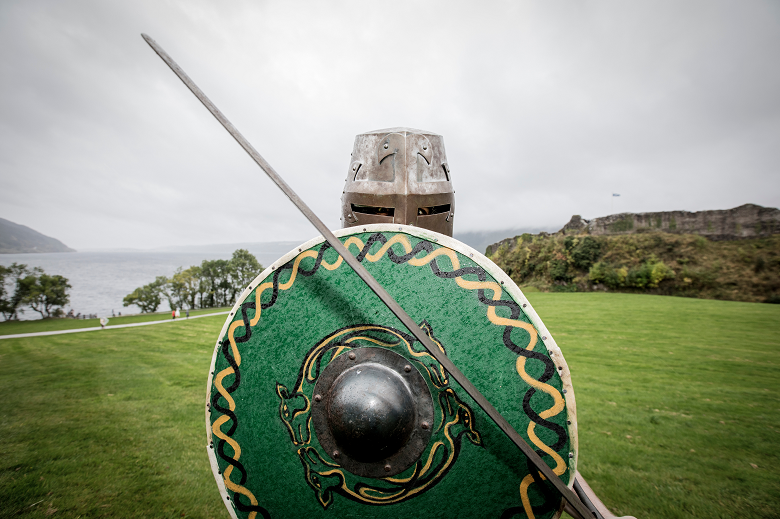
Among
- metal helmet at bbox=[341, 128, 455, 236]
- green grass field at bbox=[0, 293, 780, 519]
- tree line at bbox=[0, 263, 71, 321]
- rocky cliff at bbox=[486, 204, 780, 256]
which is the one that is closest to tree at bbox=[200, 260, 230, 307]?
tree line at bbox=[0, 263, 71, 321]

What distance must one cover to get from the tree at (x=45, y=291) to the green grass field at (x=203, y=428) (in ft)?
36.0

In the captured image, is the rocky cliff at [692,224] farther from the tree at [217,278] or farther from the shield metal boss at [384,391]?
the shield metal boss at [384,391]

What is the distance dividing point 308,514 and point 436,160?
160 centimetres

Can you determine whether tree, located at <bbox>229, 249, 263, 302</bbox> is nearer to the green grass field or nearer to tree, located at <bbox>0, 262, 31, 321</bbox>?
tree, located at <bbox>0, 262, 31, 321</bbox>

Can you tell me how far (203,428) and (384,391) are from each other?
3.26 metres

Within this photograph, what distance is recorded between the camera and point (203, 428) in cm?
330

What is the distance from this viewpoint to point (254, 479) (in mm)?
1085

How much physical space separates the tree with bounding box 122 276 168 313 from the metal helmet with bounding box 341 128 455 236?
28.4 meters

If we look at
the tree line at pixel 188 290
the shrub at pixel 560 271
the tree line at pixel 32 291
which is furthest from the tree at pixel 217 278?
the shrub at pixel 560 271

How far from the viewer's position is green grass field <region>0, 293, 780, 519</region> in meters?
2.22

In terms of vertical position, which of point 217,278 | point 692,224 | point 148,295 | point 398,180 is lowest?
point 148,295

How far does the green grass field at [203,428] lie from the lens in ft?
7.27

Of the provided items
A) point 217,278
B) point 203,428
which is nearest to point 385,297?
point 203,428

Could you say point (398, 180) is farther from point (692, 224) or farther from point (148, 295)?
point (148, 295)
